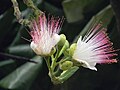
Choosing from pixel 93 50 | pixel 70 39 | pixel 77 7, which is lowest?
Result: pixel 70 39

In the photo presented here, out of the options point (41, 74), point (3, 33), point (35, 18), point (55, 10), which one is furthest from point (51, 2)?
point (35, 18)

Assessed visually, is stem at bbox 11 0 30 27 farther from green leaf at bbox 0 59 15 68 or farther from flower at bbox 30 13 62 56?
green leaf at bbox 0 59 15 68

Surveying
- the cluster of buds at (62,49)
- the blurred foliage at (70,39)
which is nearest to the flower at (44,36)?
the cluster of buds at (62,49)

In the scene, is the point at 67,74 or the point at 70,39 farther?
the point at 70,39

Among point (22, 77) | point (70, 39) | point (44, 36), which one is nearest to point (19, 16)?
point (44, 36)

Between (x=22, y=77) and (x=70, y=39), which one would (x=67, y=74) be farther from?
(x=70, y=39)

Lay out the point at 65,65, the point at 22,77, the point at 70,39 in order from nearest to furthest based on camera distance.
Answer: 1. the point at 65,65
2. the point at 22,77
3. the point at 70,39

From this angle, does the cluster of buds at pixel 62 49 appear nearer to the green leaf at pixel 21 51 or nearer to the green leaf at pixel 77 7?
the green leaf at pixel 77 7

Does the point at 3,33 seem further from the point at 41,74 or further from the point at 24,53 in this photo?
the point at 41,74
